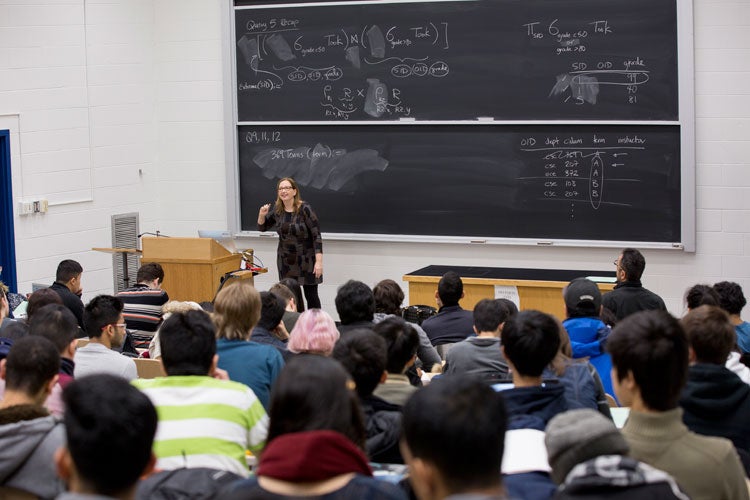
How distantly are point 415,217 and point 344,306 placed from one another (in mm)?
3726

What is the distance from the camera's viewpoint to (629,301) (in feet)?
18.9

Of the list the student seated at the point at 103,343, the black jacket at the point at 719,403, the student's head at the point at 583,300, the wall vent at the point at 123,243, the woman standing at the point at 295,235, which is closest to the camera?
the black jacket at the point at 719,403

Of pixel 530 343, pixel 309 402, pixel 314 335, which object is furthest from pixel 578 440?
pixel 314 335

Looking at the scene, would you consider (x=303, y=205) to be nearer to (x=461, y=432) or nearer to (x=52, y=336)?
(x=52, y=336)

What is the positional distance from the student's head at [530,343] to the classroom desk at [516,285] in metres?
3.99

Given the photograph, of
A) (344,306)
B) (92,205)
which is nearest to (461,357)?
(344,306)

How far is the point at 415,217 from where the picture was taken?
8.34m

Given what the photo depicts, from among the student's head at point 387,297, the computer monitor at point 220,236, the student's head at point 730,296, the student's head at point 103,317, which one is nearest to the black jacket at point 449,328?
the student's head at point 387,297

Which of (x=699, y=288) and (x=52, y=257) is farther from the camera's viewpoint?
(x=52, y=257)

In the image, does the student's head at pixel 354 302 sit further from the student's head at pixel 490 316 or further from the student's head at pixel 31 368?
the student's head at pixel 31 368

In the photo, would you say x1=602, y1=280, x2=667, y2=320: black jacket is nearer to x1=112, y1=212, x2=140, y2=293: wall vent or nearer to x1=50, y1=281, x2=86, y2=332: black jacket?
x1=50, y1=281, x2=86, y2=332: black jacket

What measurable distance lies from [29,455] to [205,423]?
0.49 metres

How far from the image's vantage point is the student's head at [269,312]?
4.58 m

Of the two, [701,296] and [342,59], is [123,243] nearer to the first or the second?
[342,59]
